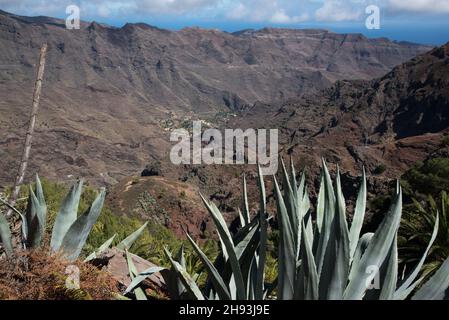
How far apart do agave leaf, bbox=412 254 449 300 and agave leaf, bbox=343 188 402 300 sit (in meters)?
0.27

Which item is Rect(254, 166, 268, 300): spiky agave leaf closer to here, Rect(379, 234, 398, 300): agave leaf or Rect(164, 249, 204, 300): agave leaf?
Rect(164, 249, 204, 300): agave leaf

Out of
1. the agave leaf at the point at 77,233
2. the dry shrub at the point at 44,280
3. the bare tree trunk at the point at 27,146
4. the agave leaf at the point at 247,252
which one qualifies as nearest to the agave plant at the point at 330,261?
the agave leaf at the point at 247,252

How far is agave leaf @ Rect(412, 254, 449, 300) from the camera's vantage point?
2.72 meters

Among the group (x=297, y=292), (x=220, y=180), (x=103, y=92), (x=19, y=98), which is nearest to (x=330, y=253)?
(x=297, y=292)

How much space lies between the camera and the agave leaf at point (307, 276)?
2635 millimetres

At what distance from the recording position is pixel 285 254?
9.25 ft

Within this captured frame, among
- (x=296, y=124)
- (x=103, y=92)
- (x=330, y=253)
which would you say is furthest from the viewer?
(x=103, y=92)

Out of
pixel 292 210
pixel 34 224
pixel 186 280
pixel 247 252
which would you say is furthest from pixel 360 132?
pixel 186 280

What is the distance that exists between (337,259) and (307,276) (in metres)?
0.22

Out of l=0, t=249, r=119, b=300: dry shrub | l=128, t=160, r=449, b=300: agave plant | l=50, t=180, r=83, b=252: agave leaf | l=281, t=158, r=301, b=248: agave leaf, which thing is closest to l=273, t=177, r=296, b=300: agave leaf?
l=128, t=160, r=449, b=300: agave plant
